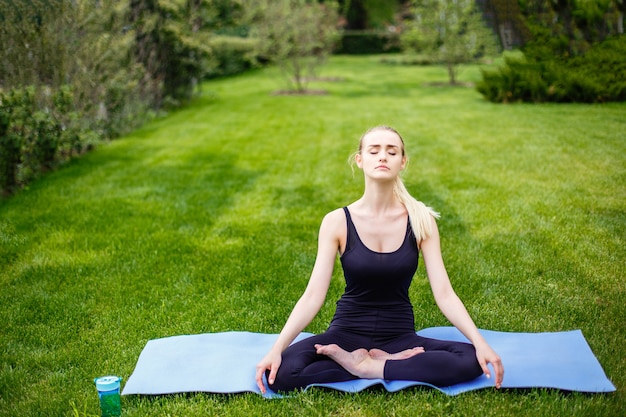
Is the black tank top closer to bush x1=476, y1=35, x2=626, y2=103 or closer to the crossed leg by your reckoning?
the crossed leg

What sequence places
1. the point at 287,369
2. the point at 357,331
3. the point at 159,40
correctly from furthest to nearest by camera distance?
the point at 159,40 < the point at 357,331 < the point at 287,369

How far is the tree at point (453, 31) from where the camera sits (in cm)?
1634

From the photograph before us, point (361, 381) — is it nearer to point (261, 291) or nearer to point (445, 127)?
point (261, 291)

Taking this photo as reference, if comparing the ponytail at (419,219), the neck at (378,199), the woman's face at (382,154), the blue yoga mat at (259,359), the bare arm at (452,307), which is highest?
the woman's face at (382,154)

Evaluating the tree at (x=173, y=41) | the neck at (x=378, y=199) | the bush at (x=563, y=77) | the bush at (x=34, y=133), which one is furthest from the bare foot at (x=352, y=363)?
the tree at (x=173, y=41)

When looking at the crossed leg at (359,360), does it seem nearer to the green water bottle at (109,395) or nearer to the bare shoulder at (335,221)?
the bare shoulder at (335,221)

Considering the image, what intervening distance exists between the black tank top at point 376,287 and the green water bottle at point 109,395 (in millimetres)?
1122

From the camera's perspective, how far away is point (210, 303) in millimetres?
4168

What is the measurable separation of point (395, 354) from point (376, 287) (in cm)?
35

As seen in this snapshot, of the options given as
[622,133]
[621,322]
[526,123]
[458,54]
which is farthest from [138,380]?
[458,54]

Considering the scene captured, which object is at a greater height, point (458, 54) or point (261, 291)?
point (458, 54)

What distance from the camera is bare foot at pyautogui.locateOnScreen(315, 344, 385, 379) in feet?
9.94

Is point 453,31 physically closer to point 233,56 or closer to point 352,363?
point 233,56

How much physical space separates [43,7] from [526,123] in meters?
7.18
